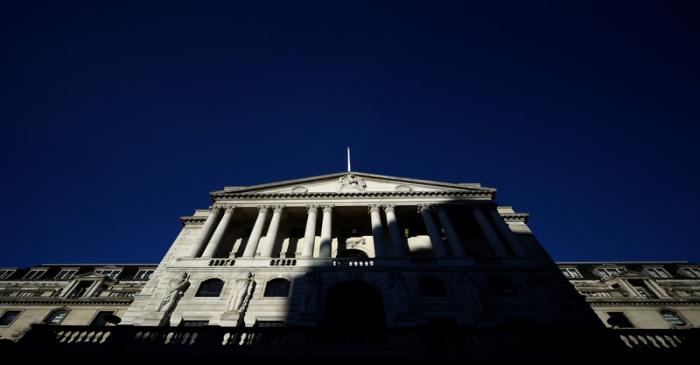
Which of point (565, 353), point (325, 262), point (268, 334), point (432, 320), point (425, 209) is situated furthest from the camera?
point (425, 209)

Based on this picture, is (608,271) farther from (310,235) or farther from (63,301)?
(63,301)

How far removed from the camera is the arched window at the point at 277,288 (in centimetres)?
2181

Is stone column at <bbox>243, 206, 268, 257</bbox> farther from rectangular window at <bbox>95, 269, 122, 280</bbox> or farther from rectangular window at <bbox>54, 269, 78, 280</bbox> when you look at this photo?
rectangular window at <bbox>54, 269, 78, 280</bbox>

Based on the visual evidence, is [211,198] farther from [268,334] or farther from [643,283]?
[643,283]

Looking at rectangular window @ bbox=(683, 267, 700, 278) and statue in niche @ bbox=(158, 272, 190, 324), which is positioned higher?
rectangular window @ bbox=(683, 267, 700, 278)

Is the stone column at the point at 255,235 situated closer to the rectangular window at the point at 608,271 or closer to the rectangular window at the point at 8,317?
the rectangular window at the point at 8,317

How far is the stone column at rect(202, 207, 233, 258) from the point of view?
25.4 m

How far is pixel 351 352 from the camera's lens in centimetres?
1379

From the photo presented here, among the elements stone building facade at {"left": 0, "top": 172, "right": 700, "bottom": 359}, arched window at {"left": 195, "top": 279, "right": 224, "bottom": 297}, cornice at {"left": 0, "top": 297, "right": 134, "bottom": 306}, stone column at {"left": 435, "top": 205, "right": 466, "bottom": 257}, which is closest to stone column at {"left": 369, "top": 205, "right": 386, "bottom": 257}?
stone building facade at {"left": 0, "top": 172, "right": 700, "bottom": 359}

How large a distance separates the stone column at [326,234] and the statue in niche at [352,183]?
3904 millimetres

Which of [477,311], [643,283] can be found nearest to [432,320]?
[477,311]

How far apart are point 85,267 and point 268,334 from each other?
49.7 meters

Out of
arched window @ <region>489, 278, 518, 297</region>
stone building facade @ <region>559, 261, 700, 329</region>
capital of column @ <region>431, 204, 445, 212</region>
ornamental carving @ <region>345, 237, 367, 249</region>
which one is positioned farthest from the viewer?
stone building facade @ <region>559, 261, 700, 329</region>

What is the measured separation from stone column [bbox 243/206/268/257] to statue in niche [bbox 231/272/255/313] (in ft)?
9.48
